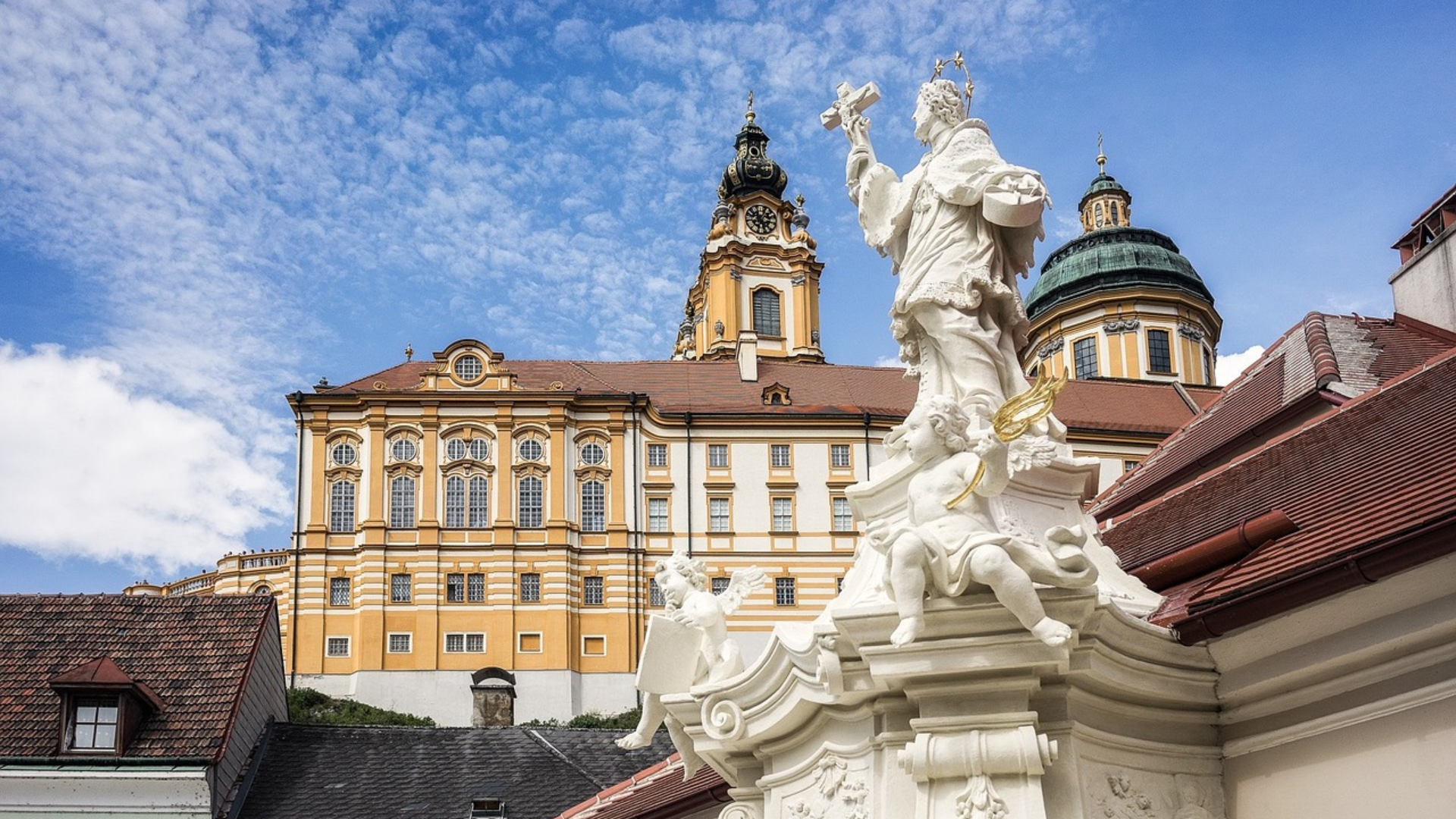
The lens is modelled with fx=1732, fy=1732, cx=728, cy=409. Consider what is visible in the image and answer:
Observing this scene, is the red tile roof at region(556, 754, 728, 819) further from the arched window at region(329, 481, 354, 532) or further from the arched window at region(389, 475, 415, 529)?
the arched window at region(329, 481, 354, 532)

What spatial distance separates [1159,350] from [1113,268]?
4.47 metres

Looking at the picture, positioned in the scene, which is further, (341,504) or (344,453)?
(344,453)

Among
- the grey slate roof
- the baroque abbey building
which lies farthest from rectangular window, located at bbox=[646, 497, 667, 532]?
the grey slate roof

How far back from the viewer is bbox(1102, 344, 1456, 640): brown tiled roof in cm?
895

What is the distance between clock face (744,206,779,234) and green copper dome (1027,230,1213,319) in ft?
55.7

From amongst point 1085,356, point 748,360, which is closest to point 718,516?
point 748,360

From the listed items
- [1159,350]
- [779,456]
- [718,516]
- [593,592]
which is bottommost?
[593,592]

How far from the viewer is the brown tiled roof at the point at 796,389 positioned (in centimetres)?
7188

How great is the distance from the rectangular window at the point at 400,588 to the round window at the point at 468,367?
8822 millimetres

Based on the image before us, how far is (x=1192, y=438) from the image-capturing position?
59.1ft

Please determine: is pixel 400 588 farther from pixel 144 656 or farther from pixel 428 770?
pixel 428 770

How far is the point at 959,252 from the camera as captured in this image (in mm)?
10398

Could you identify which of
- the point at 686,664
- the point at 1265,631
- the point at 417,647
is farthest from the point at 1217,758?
the point at 417,647

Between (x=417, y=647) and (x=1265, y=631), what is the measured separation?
6096cm
